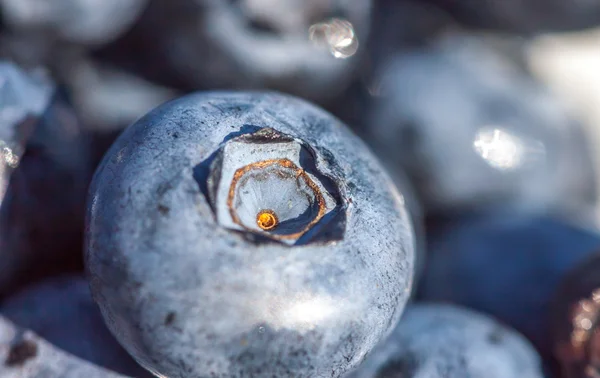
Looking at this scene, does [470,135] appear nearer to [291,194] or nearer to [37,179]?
[291,194]

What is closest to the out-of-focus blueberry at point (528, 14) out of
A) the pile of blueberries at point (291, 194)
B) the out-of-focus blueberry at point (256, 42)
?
the pile of blueberries at point (291, 194)

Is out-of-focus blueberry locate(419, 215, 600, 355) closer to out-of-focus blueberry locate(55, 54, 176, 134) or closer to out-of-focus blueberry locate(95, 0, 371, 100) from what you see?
out-of-focus blueberry locate(95, 0, 371, 100)

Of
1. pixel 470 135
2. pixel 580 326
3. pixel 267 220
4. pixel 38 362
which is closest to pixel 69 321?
pixel 38 362

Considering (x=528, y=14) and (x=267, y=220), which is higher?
(x=267, y=220)

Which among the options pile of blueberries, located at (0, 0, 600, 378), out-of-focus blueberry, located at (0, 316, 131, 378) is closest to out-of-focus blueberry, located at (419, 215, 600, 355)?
pile of blueberries, located at (0, 0, 600, 378)

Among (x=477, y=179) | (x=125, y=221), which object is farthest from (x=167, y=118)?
(x=477, y=179)
